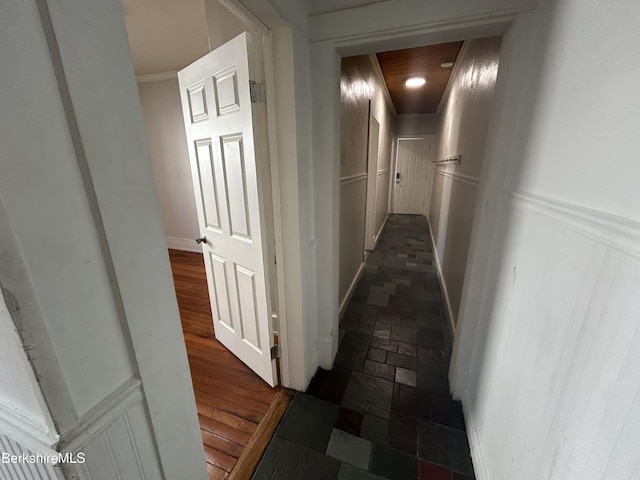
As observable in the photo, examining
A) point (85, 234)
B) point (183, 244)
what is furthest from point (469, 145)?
point (183, 244)

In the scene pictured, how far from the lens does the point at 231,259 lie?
1612 mm

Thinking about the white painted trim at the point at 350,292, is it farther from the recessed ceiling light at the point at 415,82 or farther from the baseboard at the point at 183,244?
the recessed ceiling light at the point at 415,82

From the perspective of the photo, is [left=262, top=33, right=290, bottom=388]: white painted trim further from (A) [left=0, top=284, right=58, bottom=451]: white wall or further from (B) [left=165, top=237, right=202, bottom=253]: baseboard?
(B) [left=165, top=237, right=202, bottom=253]: baseboard

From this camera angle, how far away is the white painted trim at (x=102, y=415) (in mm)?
480

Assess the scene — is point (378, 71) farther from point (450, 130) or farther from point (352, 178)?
point (352, 178)

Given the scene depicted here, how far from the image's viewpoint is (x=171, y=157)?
377cm

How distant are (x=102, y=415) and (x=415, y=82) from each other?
464cm

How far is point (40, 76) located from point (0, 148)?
132 millimetres

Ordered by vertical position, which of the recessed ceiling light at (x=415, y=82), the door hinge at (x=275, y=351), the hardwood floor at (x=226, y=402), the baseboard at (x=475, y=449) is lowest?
the hardwood floor at (x=226, y=402)

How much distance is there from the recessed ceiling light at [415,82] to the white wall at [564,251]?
2955mm

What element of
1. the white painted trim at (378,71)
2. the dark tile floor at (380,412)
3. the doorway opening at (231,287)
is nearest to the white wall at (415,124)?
the white painted trim at (378,71)

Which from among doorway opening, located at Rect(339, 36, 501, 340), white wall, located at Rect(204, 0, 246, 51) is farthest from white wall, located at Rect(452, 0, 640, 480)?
white wall, located at Rect(204, 0, 246, 51)

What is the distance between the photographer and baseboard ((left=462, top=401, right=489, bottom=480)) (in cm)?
112

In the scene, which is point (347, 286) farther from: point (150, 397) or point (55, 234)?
point (55, 234)
